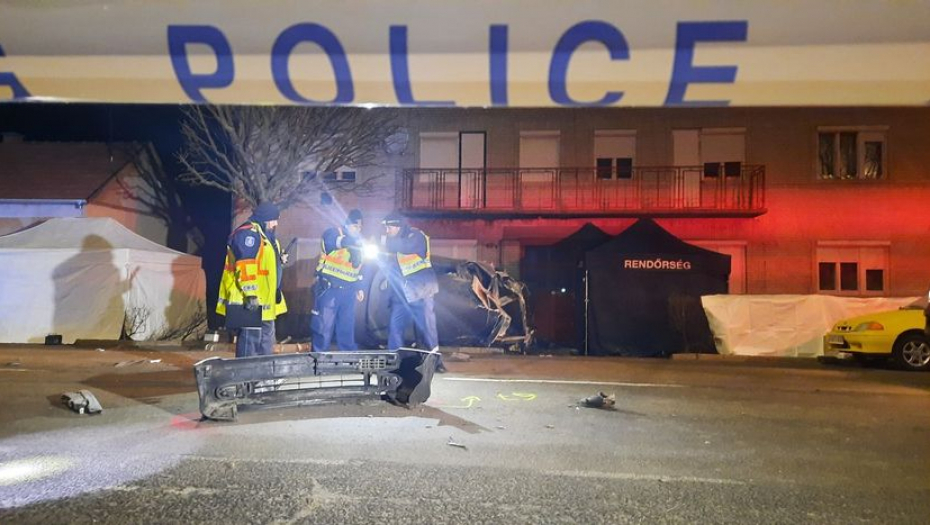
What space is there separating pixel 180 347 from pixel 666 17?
12.5 metres

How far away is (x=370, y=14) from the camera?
10.1 ft

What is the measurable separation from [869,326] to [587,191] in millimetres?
9582

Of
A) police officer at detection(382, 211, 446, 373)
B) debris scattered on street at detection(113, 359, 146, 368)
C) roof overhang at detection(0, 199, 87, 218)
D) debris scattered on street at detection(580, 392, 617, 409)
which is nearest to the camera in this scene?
debris scattered on street at detection(580, 392, 617, 409)

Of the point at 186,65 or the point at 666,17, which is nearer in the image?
the point at 666,17

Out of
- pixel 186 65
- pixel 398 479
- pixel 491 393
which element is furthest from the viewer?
pixel 491 393

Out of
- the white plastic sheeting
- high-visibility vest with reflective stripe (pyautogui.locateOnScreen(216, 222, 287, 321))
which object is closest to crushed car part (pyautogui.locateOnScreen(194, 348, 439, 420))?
high-visibility vest with reflective stripe (pyautogui.locateOnScreen(216, 222, 287, 321))

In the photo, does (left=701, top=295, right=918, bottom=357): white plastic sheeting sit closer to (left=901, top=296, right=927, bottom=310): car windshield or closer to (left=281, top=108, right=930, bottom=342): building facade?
(left=901, top=296, right=927, bottom=310): car windshield

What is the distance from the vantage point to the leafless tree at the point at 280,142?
1499 cm

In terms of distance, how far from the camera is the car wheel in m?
11.3

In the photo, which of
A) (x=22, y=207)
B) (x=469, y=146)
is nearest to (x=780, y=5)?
(x=469, y=146)

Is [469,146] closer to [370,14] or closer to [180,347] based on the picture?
[180,347]

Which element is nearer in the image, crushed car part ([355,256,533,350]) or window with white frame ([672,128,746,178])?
crushed car part ([355,256,533,350])

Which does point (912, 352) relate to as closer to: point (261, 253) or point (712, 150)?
point (712, 150)

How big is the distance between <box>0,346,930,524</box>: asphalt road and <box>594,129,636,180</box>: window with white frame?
517 inches
